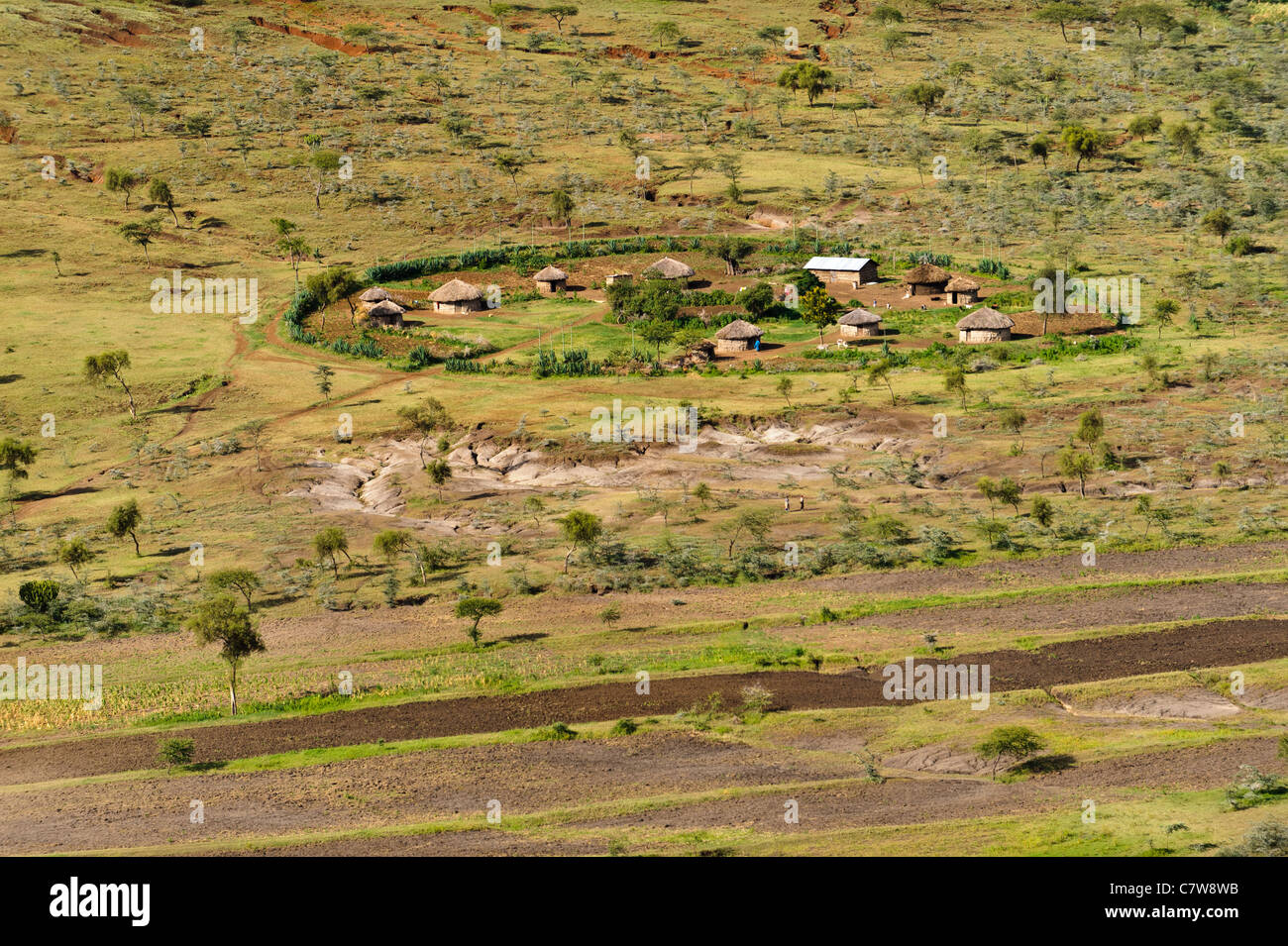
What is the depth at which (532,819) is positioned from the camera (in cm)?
3641

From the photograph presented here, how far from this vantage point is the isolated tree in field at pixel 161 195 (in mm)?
109688

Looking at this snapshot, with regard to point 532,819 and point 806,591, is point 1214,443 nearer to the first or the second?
point 806,591

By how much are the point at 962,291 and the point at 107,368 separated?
59.0 m

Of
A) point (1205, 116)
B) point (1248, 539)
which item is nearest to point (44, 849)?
point (1248, 539)

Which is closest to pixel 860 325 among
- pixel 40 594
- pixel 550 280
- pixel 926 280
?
pixel 926 280

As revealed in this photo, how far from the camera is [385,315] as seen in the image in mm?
93062

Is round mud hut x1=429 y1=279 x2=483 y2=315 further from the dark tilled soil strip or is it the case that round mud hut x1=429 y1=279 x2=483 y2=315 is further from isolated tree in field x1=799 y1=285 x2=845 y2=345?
the dark tilled soil strip

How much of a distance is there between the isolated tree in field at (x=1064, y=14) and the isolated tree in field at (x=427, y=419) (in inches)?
5085

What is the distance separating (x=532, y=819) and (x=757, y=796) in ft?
22.0

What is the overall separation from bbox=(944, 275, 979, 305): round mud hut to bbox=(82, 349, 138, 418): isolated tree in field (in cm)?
5699

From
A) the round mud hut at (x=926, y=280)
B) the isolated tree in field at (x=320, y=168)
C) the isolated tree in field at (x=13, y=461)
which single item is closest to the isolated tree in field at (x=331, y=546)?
the isolated tree in field at (x=13, y=461)

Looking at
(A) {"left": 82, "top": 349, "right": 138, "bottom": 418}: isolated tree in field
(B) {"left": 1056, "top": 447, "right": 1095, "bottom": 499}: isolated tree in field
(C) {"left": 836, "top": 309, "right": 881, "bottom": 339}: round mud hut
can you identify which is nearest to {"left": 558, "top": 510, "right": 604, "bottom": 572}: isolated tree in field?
(B) {"left": 1056, "top": 447, "right": 1095, "bottom": 499}: isolated tree in field

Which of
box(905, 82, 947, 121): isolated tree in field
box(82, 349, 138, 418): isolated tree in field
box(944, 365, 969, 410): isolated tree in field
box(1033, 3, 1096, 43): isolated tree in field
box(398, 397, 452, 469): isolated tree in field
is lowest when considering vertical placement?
box(398, 397, 452, 469): isolated tree in field

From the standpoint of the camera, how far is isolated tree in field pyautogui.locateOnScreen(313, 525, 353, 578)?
2249 inches
